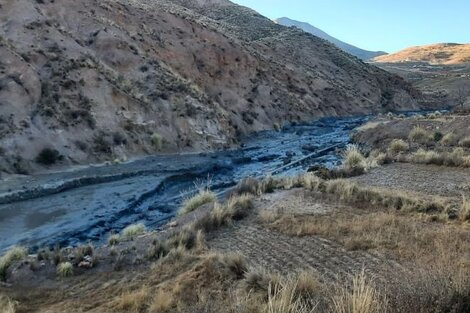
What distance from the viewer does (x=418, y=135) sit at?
32.7m

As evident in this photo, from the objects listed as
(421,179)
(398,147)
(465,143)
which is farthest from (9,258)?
(465,143)

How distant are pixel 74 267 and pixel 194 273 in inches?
137

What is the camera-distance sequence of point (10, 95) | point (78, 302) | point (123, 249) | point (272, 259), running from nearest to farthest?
point (78, 302) → point (272, 259) → point (123, 249) → point (10, 95)

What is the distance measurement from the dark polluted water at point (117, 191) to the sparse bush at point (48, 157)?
1.29 metres

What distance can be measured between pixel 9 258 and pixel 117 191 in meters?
11.2

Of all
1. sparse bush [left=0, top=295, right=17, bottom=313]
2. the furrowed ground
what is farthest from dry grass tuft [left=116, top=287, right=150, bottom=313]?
sparse bush [left=0, top=295, right=17, bottom=313]

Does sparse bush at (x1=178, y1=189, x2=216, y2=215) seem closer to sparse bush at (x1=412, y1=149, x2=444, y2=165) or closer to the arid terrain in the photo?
the arid terrain

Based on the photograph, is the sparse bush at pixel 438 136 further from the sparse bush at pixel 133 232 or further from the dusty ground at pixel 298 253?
the sparse bush at pixel 133 232

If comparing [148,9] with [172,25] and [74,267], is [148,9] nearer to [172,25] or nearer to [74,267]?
[172,25]

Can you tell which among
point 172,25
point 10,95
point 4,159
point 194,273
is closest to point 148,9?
point 172,25

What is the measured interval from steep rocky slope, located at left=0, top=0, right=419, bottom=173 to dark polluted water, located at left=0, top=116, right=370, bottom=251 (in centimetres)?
220

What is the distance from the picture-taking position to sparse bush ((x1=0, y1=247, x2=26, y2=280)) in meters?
12.3

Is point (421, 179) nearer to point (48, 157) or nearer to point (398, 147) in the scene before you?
point (398, 147)

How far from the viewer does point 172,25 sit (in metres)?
56.1
